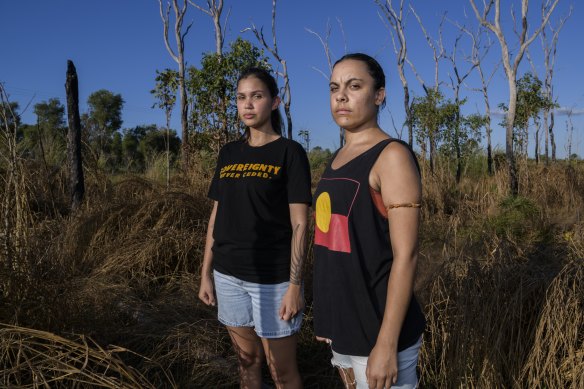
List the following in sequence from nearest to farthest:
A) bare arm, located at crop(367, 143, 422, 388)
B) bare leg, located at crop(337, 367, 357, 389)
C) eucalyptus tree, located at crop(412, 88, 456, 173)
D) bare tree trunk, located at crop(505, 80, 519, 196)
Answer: bare arm, located at crop(367, 143, 422, 388) < bare leg, located at crop(337, 367, 357, 389) < bare tree trunk, located at crop(505, 80, 519, 196) < eucalyptus tree, located at crop(412, 88, 456, 173)

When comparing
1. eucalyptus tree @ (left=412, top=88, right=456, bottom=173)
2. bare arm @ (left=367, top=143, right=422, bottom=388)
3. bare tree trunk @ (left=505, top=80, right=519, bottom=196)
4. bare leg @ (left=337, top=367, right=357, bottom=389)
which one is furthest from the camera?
eucalyptus tree @ (left=412, top=88, right=456, bottom=173)

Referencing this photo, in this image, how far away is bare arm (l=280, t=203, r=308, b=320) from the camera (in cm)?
191

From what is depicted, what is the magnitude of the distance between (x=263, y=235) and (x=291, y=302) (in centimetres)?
29

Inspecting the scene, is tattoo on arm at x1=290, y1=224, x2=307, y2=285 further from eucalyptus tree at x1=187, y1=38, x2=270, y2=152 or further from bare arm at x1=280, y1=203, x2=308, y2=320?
eucalyptus tree at x1=187, y1=38, x2=270, y2=152

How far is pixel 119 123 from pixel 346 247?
116ft

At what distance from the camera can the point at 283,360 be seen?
6.64ft

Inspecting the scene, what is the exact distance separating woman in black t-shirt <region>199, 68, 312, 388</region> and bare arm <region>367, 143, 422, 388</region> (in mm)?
664

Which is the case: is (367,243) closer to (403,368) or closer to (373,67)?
(403,368)

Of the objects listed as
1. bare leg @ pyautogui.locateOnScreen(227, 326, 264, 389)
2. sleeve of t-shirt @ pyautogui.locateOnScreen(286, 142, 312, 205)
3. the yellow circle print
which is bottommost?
bare leg @ pyautogui.locateOnScreen(227, 326, 264, 389)

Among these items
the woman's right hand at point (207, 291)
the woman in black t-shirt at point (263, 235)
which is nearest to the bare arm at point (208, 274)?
the woman's right hand at point (207, 291)

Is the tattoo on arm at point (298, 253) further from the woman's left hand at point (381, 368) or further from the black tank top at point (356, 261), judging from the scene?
the woman's left hand at point (381, 368)

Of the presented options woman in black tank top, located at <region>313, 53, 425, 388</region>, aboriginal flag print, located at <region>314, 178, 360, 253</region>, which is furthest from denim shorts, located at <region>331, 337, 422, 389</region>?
aboriginal flag print, located at <region>314, 178, 360, 253</region>

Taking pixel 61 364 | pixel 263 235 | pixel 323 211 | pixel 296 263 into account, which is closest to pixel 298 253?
pixel 296 263

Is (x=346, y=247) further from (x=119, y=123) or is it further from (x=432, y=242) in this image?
(x=119, y=123)
